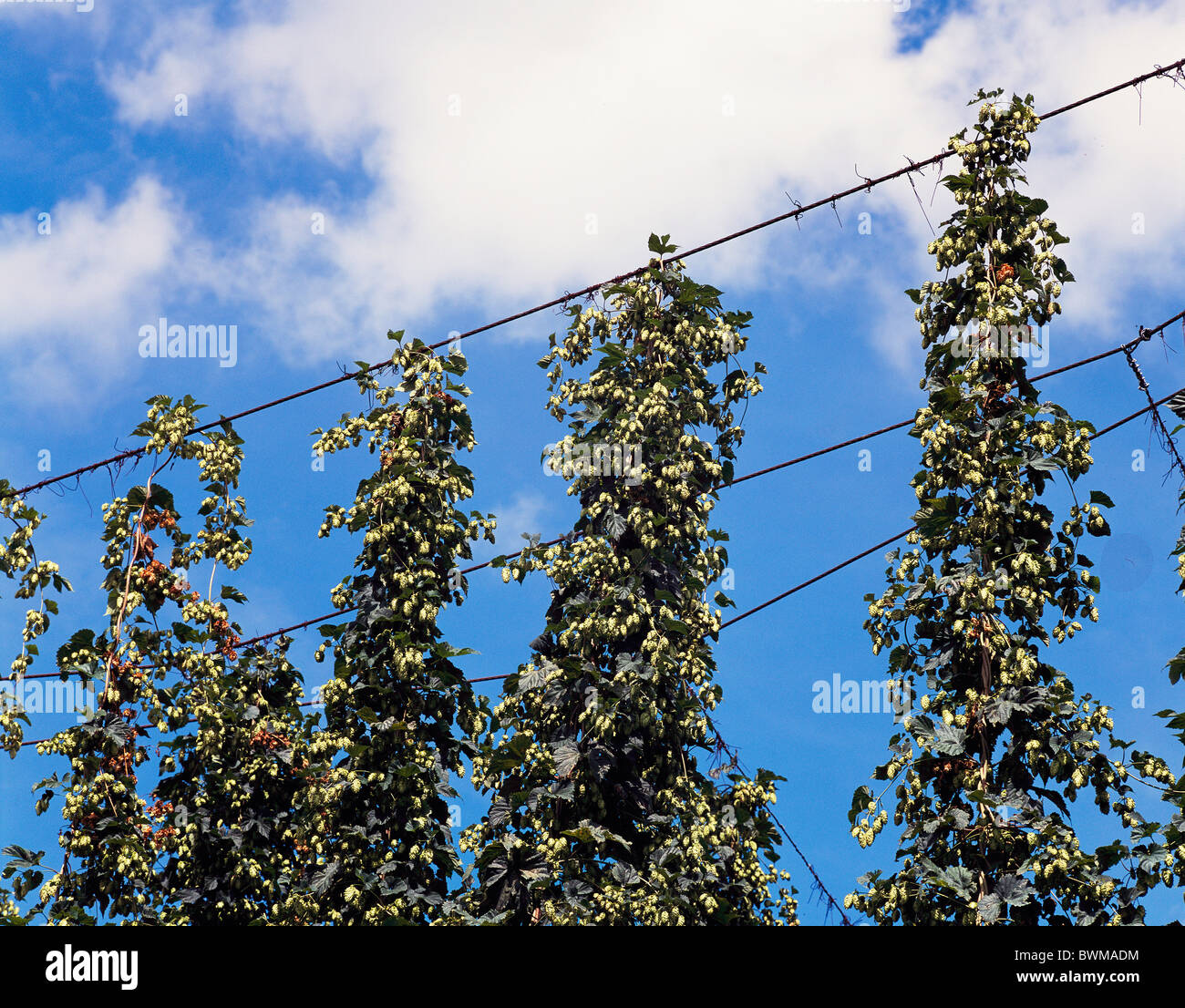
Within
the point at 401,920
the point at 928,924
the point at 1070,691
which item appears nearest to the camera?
the point at 928,924

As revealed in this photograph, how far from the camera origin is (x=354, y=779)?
14.5 m

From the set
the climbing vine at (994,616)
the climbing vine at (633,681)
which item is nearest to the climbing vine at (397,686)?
the climbing vine at (633,681)

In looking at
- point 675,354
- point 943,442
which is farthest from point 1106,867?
point 675,354

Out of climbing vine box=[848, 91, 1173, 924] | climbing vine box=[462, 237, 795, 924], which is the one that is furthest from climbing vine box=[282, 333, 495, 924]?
climbing vine box=[848, 91, 1173, 924]

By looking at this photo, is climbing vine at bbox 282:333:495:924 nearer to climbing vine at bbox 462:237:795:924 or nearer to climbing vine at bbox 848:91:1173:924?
climbing vine at bbox 462:237:795:924

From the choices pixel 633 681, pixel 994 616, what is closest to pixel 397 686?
pixel 633 681

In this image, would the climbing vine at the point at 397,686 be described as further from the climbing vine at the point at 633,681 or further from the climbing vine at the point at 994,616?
the climbing vine at the point at 994,616

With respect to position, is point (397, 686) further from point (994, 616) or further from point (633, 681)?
point (994, 616)

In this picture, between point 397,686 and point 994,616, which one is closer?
point 994,616
